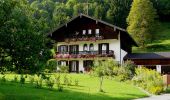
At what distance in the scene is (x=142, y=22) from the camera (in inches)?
3620

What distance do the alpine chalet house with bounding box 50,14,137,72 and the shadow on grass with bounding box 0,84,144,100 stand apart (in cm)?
3222

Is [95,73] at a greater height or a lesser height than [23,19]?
lesser

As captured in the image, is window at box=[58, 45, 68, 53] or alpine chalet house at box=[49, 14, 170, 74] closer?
alpine chalet house at box=[49, 14, 170, 74]

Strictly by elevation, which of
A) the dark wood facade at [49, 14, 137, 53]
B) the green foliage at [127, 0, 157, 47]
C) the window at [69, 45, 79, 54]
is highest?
the green foliage at [127, 0, 157, 47]

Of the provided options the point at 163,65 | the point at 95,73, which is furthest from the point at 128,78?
the point at 163,65

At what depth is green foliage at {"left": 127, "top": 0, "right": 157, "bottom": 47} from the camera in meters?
91.1

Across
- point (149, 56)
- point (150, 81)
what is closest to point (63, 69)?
point (149, 56)

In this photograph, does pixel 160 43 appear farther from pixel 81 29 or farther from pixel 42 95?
pixel 42 95

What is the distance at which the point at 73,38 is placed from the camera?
212 ft

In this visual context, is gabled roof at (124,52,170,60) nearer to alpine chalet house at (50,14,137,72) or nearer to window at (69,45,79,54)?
alpine chalet house at (50,14,137,72)

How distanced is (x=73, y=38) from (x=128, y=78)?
21985mm

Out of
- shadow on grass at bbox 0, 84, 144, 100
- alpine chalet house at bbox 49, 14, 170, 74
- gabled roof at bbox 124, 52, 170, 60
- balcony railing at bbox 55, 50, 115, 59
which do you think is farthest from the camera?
balcony railing at bbox 55, 50, 115, 59

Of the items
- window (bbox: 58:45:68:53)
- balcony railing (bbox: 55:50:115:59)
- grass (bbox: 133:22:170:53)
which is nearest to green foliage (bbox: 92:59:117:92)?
balcony railing (bbox: 55:50:115:59)

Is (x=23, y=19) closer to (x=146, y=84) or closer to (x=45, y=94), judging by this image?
(x=45, y=94)
